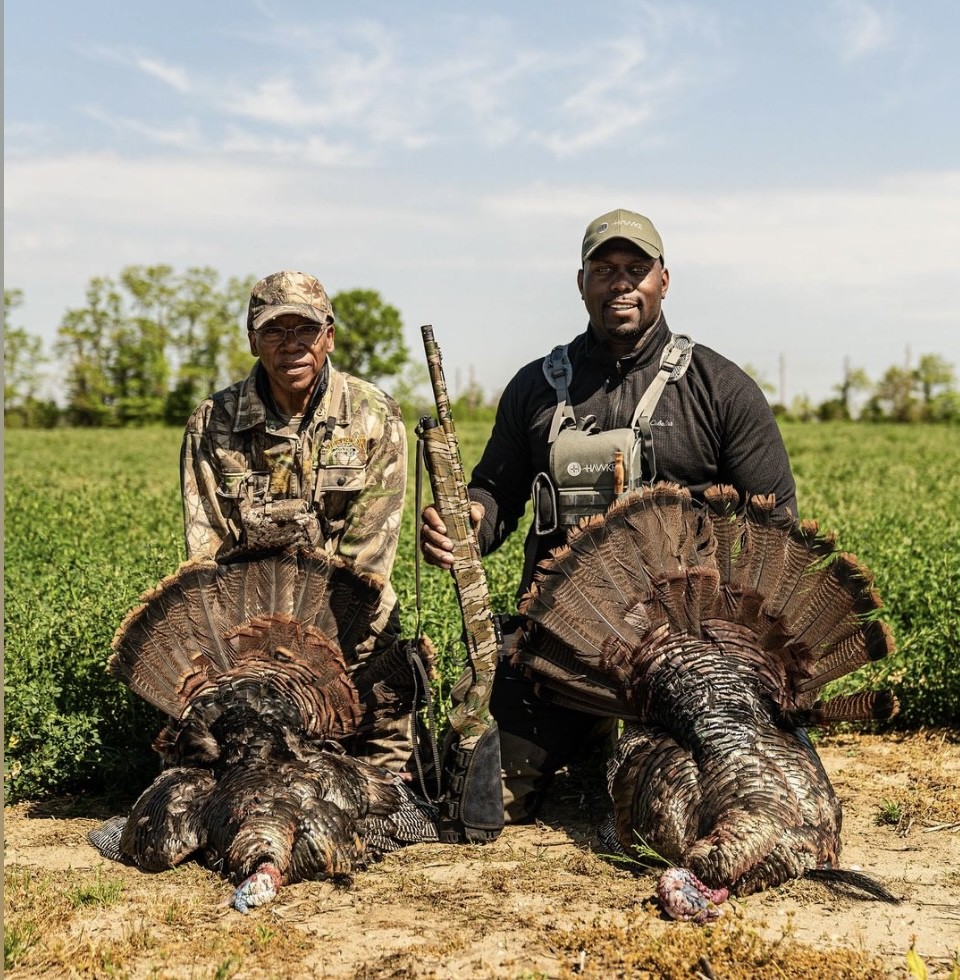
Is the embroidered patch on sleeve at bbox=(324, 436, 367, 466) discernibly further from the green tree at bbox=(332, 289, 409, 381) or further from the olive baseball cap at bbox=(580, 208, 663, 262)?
the green tree at bbox=(332, 289, 409, 381)

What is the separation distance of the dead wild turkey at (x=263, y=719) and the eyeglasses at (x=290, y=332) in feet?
3.05

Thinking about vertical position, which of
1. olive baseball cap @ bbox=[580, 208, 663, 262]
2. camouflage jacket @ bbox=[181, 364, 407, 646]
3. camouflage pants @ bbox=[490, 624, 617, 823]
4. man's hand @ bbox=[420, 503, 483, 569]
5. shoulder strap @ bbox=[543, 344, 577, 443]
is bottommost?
camouflage pants @ bbox=[490, 624, 617, 823]

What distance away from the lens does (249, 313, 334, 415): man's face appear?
16.9 ft

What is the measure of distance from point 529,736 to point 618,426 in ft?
4.81

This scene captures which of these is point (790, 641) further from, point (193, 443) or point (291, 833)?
point (193, 443)

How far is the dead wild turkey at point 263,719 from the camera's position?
433 cm

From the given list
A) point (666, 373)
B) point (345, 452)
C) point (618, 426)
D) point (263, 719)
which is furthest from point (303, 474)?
point (666, 373)

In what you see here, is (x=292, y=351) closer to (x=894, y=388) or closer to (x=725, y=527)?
(x=725, y=527)

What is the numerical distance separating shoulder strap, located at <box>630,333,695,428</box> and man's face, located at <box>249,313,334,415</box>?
1429 millimetres

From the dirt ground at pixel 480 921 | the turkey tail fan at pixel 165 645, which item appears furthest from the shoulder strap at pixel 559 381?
the dirt ground at pixel 480 921

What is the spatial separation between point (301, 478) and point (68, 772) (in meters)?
1.84

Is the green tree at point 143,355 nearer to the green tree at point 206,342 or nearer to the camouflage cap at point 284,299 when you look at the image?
the green tree at point 206,342

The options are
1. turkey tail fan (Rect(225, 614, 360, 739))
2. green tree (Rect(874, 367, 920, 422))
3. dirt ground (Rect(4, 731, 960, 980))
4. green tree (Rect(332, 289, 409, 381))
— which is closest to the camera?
dirt ground (Rect(4, 731, 960, 980))

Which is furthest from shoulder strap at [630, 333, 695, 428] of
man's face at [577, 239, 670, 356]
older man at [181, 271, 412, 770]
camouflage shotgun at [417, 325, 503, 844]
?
older man at [181, 271, 412, 770]
